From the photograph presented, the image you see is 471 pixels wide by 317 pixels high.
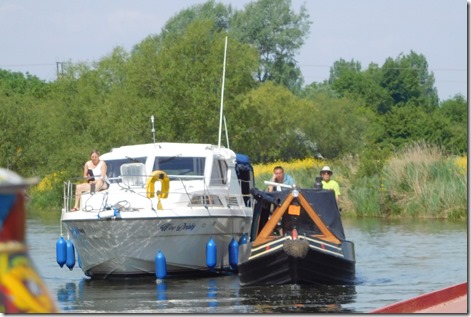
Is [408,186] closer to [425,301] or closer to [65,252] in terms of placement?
[65,252]

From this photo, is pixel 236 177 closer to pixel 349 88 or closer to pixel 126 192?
pixel 126 192

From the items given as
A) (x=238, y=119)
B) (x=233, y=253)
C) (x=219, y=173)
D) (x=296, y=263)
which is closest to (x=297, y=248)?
(x=296, y=263)

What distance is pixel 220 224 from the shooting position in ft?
61.7

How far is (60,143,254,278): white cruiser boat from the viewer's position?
17797 millimetres

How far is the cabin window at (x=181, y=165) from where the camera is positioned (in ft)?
64.7

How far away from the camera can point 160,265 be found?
17.7 meters

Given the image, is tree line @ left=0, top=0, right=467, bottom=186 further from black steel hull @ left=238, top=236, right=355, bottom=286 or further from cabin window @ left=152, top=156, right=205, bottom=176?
black steel hull @ left=238, top=236, right=355, bottom=286

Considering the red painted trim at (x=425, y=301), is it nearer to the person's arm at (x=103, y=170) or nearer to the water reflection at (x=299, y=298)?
the water reflection at (x=299, y=298)

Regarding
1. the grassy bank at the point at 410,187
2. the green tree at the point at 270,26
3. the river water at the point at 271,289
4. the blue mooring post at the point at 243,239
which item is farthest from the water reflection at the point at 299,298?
the green tree at the point at 270,26

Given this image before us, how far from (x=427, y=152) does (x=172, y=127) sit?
1542cm

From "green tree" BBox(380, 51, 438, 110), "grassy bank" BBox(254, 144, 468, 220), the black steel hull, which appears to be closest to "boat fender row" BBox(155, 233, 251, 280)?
the black steel hull

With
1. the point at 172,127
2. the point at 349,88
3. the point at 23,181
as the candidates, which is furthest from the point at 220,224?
the point at 349,88

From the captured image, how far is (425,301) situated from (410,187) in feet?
93.8

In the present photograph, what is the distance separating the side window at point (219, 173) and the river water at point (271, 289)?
1762 mm
